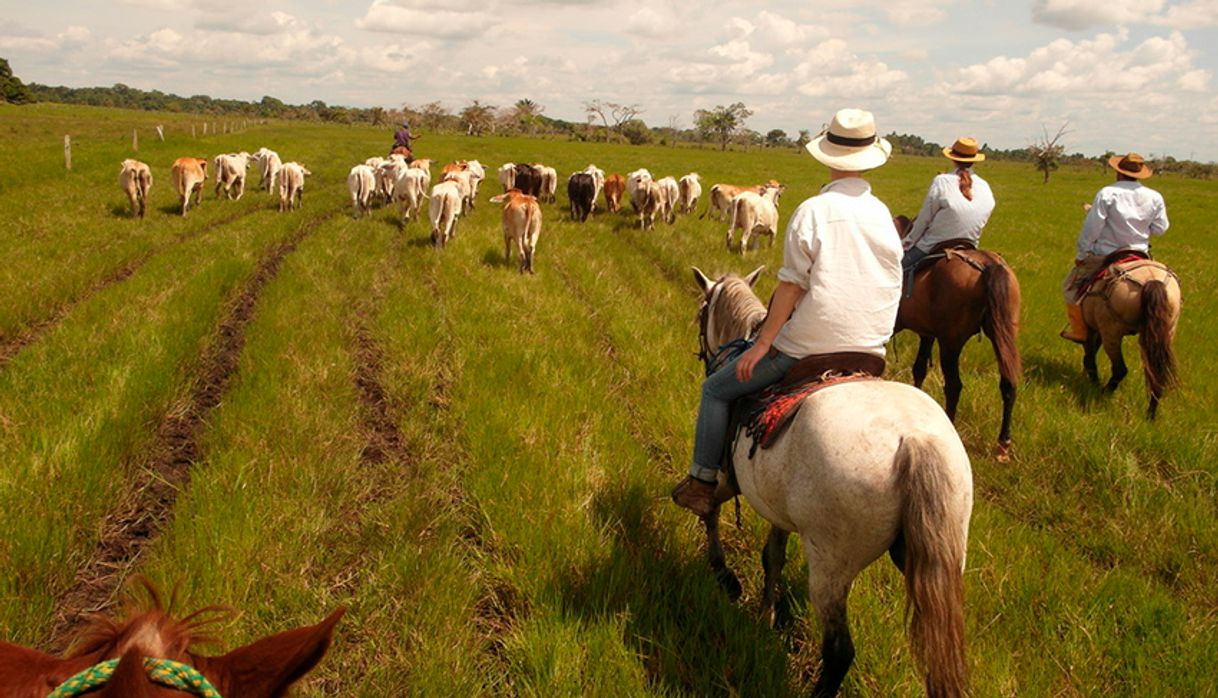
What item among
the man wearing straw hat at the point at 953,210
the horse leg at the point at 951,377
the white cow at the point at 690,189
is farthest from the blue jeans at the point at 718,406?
the white cow at the point at 690,189

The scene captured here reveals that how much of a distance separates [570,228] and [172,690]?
15.8 meters

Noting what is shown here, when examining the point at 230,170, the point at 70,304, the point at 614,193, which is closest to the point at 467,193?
the point at 614,193

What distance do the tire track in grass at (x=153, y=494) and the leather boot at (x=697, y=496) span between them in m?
2.99

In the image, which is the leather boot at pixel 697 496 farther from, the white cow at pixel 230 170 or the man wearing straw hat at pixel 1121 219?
the white cow at pixel 230 170

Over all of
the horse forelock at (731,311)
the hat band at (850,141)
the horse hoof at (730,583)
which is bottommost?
the horse hoof at (730,583)

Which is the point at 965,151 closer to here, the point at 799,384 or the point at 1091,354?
the point at 1091,354

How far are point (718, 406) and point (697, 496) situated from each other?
1.82ft

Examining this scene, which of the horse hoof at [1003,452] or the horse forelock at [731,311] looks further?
the horse hoof at [1003,452]

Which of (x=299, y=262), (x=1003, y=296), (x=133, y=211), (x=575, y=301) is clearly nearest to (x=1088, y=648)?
(x=1003, y=296)

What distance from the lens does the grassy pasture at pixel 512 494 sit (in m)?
3.21

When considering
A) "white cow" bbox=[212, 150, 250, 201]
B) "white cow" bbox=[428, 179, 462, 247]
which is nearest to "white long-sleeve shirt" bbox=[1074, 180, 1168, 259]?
"white cow" bbox=[428, 179, 462, 247]

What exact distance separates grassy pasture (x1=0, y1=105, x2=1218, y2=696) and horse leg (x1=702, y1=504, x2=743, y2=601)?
0.44 ft

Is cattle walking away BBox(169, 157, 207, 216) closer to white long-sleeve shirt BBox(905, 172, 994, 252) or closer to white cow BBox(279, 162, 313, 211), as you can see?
white cow BBox(279, 162, 313, 211)

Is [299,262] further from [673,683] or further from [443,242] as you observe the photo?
[673,683]
